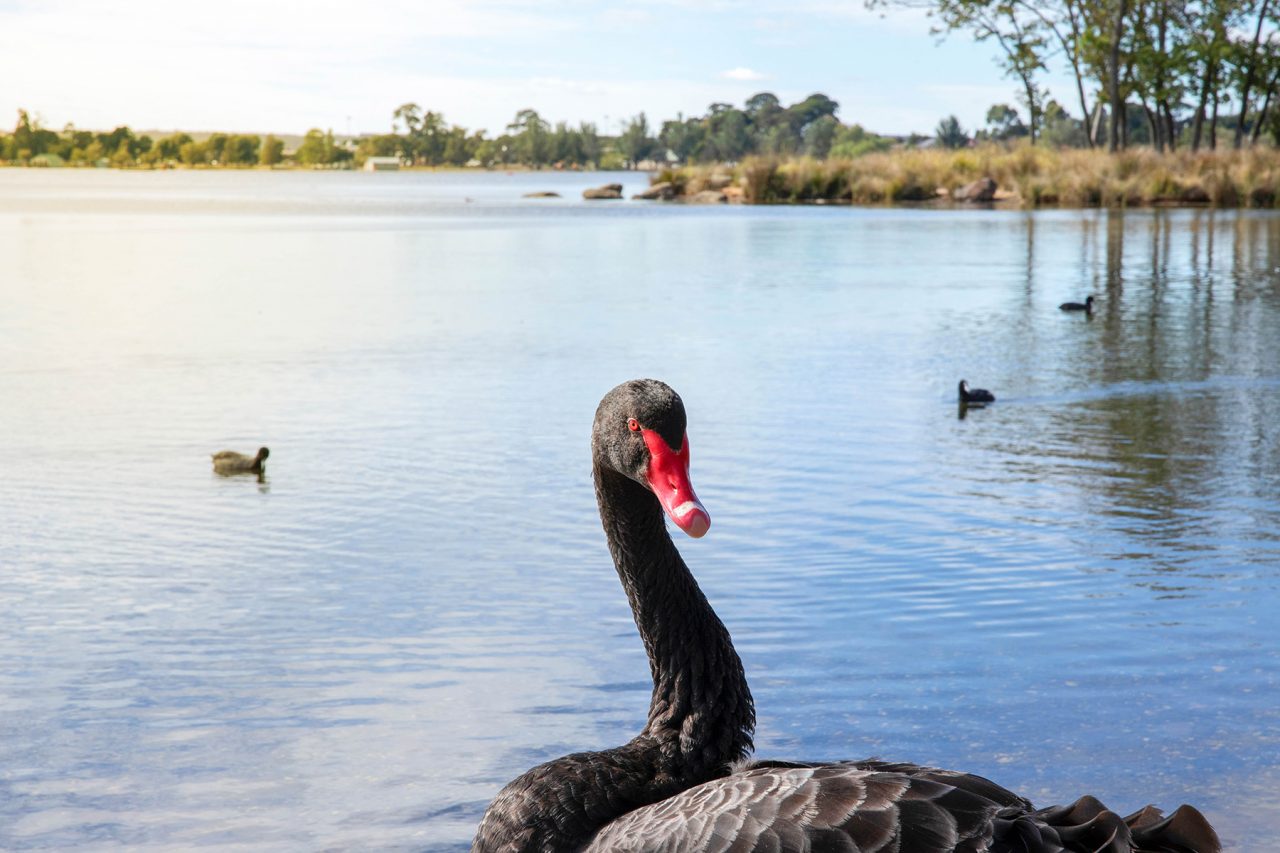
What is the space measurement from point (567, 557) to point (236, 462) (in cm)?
257

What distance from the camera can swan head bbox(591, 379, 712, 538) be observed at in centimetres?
291

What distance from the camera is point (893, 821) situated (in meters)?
2.43

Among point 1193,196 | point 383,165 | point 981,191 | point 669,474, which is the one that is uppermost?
point 383,165

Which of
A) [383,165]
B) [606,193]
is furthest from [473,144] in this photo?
[606,193]

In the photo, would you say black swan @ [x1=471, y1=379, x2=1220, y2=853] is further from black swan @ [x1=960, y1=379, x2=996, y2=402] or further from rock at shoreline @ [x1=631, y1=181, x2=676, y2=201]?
rock at shoreline @ [x1=631, y1=181, x2=676, y2=201]

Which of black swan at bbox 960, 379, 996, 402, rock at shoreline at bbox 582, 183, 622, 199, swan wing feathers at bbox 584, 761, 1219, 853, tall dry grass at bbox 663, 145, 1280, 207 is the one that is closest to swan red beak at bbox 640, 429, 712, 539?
swan wing feathers at bbox 584, 761, 1219, 853

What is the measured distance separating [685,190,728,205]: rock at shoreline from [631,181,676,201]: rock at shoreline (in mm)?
2587

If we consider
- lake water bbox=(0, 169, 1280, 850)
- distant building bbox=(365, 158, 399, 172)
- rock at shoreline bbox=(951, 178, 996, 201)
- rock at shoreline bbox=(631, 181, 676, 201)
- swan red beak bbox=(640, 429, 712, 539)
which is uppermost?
distant building bbox=(365, 158, 399, 172)

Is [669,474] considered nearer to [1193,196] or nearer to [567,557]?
[567,557]

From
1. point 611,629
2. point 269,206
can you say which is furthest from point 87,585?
point 269,206

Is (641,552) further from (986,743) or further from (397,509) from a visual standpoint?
(397,509)

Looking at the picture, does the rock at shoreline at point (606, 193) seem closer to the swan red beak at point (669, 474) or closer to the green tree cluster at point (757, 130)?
the green tree cluster at point (757, 130)

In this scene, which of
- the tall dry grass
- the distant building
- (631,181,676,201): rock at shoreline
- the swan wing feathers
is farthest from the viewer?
the distant building

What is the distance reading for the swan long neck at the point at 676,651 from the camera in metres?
3.16
